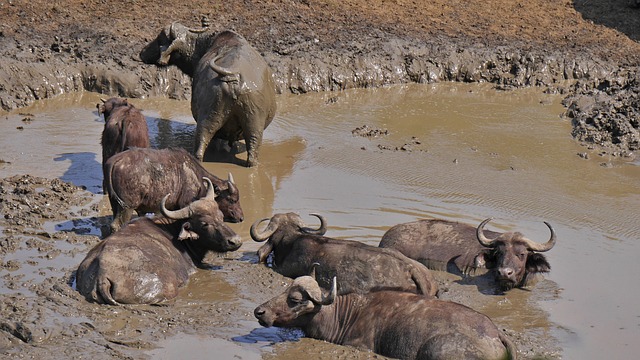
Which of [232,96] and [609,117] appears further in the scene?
[609,117]

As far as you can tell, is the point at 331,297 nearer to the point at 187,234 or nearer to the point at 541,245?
the point at 187,234

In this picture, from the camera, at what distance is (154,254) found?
1020 cm

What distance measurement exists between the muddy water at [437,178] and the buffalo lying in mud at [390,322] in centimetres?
31

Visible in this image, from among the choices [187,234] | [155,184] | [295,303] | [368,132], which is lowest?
[368,132]

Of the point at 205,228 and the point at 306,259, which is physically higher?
the point at 205,228

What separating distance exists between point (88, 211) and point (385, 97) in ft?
26.6

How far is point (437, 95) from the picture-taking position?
1944cm

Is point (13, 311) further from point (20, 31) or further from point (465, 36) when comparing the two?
point (465, 36)

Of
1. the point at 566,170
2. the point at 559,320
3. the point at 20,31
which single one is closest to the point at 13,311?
the point at 559,320

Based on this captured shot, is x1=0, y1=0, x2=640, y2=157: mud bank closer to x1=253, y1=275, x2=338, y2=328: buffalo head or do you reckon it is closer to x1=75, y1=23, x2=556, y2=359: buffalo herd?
x1=75, y1=23, x2=556, y2=359: buffalo herd

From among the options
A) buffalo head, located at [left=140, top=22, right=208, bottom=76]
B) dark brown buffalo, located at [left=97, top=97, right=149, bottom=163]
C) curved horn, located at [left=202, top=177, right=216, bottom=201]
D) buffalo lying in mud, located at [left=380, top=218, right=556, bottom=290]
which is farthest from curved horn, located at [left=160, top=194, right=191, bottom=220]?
buffalo head, located at [left=140, top=22, right=208, bottom=76]

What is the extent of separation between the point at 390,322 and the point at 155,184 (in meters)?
3.89

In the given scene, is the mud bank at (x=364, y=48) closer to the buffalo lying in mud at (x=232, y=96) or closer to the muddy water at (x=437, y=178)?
the muddy water at (x=437, y=178)

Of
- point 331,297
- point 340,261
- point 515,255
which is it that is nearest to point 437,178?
point 515,255
